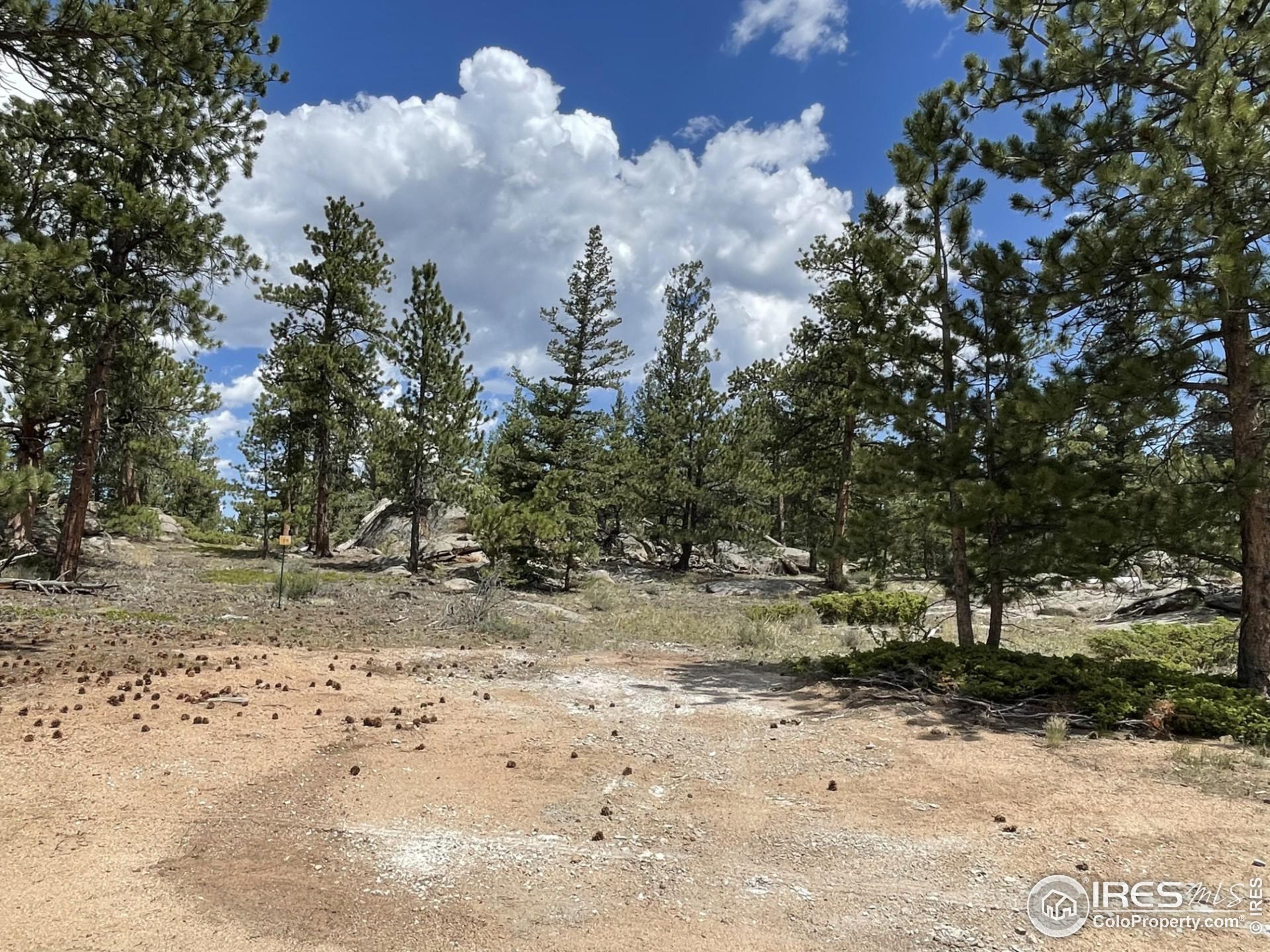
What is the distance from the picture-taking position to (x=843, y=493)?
22.5 metres

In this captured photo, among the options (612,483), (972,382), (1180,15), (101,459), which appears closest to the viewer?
(1180,15)

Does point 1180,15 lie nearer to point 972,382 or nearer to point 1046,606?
point 972,382

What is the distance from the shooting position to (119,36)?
709cm

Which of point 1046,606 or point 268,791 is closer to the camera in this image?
point 268,791

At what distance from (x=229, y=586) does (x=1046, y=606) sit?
21180 millimetres

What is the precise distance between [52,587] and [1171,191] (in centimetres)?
1843

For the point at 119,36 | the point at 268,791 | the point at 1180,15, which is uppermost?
the point at 1180,15

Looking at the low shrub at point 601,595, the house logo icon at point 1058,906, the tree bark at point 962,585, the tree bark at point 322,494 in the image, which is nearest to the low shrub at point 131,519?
the tree bark at point 322,494

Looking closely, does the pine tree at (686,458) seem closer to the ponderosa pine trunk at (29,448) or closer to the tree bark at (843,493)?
the tree bark at (843,493)

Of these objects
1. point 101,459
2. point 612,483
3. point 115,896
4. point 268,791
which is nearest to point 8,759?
point 268,791

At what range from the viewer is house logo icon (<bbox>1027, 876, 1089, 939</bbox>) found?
3369mm

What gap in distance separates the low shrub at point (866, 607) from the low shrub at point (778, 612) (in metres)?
0.45

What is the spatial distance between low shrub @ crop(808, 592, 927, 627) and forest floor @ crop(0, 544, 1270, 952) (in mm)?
8876

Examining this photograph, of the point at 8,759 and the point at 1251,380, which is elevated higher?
the point at 1251,380
